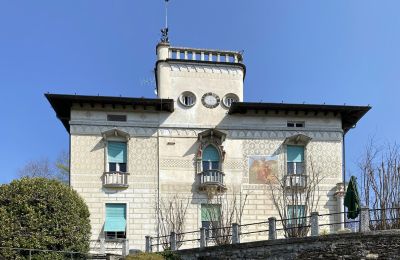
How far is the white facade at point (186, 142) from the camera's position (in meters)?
28.6

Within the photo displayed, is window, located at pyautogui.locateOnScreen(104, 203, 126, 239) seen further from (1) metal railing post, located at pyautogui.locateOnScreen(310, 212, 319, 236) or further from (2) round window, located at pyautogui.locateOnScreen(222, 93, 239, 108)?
(1) metal railing post, located at pyautogui.locateOnScreen(310, 212, 319, 236)

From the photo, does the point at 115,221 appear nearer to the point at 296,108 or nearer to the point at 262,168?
the point at 262,168

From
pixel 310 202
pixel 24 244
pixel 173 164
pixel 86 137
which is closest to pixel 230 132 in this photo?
pixel 173 164

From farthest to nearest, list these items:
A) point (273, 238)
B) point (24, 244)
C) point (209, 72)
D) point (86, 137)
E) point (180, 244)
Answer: point (209, 72)
point (86, 137)
point (180, 244)
point (24, 244)
point (273, 238)

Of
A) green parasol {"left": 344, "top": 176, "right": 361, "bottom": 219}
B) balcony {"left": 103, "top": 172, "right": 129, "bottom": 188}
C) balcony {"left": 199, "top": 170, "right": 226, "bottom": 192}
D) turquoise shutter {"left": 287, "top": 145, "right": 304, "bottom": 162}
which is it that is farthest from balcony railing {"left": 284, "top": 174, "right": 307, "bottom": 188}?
balcony {"left": 103, "top": 172, "right": 129, "bottom": 188}

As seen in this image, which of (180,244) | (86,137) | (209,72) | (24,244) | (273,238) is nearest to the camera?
(273,238)

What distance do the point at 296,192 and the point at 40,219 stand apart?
12.7 meters

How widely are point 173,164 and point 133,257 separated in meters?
7.41

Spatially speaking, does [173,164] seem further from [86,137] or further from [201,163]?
[86,137]

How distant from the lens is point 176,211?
1124 inches

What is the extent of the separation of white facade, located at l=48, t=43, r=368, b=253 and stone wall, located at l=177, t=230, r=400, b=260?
730 centimetres

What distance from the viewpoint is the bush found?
77.4 ft

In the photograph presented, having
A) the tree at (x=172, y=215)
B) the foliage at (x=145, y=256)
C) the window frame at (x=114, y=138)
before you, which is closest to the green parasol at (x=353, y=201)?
the foliage at (x=145, y=256)

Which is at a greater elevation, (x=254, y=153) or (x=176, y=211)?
(x=254, y=153)
